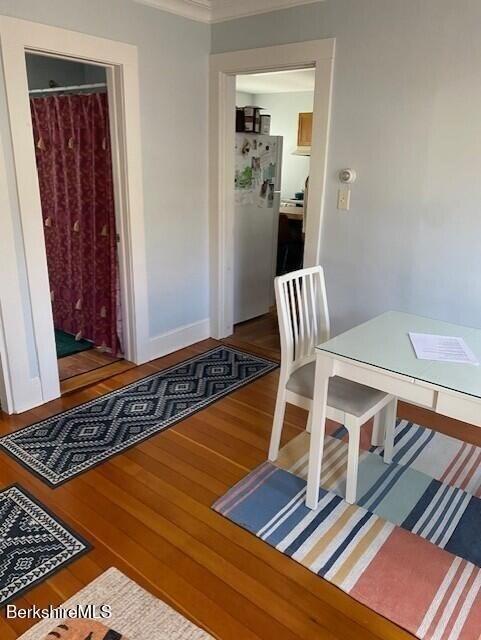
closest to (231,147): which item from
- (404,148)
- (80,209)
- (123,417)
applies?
(80,209)

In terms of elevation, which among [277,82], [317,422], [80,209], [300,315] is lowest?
[317,422]

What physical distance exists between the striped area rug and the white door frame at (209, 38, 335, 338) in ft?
4.74

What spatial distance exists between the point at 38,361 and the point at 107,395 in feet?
1.54

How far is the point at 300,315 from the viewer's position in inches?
88.5

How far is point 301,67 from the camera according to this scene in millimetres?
2990

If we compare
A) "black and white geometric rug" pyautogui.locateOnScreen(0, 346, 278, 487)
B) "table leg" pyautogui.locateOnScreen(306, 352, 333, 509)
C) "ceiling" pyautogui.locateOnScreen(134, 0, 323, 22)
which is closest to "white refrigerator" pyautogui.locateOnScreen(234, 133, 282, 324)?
"ceiling" pyautogui.locateOnScreen(134, 0, 323, 22)

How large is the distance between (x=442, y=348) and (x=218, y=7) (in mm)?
2773

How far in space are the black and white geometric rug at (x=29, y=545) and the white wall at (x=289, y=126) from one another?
5843mm

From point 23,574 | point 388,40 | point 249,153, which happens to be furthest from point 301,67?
point 23,574

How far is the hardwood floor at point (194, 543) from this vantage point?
5.11 feet

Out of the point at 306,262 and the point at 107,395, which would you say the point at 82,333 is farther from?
the point at 306,262

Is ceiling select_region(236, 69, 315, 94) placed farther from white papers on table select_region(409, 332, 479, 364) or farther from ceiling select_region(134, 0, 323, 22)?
white papers on table select_region(409, 332, 479, 364)

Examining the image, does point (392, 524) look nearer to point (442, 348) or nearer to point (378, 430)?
point (378, 430)

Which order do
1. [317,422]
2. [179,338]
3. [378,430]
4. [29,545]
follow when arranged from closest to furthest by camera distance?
[29,545], [317,422], [378,430], [179,338]
